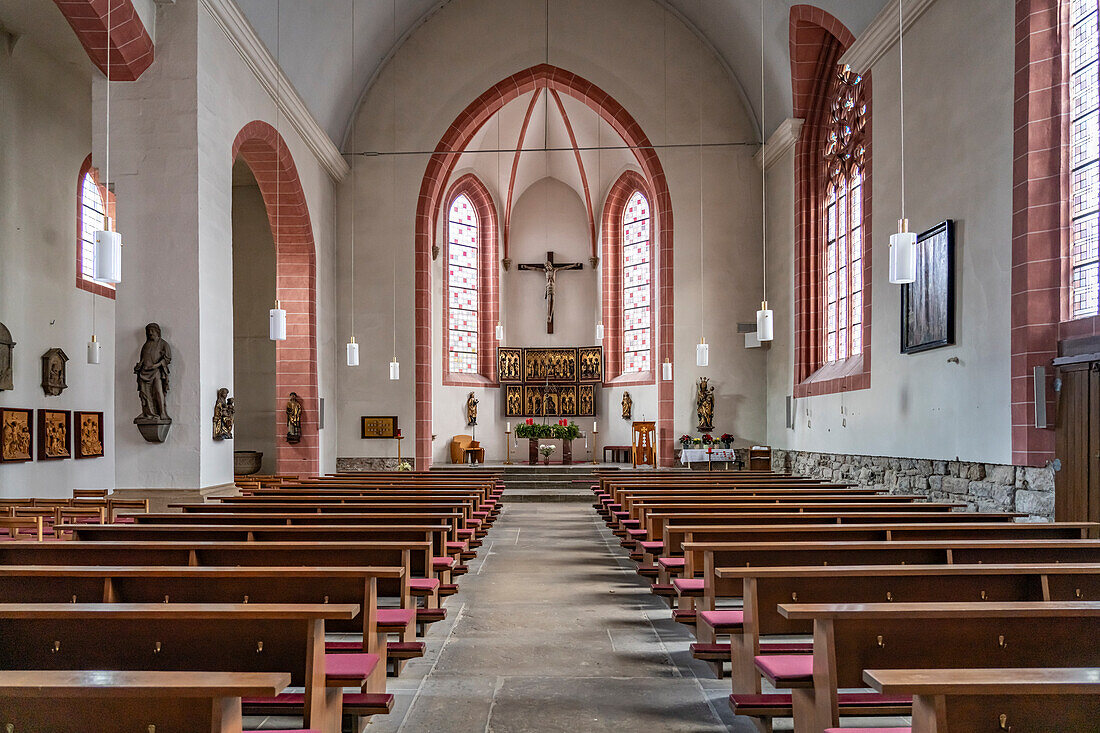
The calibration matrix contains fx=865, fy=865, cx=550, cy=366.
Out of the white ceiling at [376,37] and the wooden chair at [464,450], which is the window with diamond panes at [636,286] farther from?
the white ceiling at [376,37]

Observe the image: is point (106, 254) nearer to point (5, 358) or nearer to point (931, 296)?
point (5, 358)

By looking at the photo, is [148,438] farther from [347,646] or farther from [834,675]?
[834,675]

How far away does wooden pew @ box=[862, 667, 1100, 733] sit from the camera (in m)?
1.79

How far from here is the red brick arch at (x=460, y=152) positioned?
17.6 meters

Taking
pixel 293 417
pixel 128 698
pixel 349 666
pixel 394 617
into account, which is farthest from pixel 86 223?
pixel 128 698

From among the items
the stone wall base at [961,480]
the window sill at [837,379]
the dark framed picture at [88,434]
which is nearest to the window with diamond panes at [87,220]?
the dark framed picture at [88,434]

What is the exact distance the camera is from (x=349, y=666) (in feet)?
10.6

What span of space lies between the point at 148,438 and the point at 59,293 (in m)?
4.93

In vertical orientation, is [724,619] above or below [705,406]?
below

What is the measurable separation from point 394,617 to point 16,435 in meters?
10.1

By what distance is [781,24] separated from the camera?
1467 centimetres

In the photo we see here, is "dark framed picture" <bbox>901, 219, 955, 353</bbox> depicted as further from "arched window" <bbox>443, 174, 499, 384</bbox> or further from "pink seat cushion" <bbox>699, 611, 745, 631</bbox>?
"arched window" <bbox>443, 174, 499, 384</bbox>

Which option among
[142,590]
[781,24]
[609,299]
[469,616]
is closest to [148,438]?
[469,616]

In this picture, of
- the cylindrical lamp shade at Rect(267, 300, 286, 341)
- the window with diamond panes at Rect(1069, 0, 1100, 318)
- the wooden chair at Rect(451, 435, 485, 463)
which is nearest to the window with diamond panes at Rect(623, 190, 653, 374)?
the wooden chair at Rect(451, 435, 485, 463)
